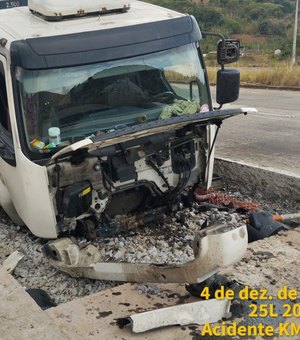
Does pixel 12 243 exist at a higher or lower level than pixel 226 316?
lower

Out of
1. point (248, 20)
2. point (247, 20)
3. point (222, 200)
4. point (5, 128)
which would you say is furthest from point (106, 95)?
point (248, 20)

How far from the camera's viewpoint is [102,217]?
4484 mm

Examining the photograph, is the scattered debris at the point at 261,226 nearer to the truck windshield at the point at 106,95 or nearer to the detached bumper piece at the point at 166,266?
the truck windshield at the point at 106,95

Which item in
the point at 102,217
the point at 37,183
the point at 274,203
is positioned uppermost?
the point at 37,183

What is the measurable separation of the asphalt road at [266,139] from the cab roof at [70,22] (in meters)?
2.68

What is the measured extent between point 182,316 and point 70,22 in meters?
2.91

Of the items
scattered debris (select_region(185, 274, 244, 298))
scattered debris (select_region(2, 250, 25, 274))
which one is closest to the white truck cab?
scattered debris (select_region(2, 250, 25, 274))

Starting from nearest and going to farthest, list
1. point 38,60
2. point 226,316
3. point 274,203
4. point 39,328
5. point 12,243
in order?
1. point 39,328
2. point 226,316
3. point 38,60
4. point 12,243
5. point 274,203

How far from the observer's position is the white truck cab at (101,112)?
4.04 meters

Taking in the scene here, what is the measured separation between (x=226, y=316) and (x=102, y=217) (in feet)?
5.51

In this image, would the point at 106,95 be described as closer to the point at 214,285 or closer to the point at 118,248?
the point at 118,248

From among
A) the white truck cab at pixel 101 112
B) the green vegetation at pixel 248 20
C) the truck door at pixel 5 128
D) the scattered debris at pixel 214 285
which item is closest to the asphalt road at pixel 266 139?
the white truck cab at pixel 101 112

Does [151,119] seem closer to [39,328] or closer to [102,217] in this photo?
[102,217]

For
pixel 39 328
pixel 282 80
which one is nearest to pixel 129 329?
pixel 39 328
